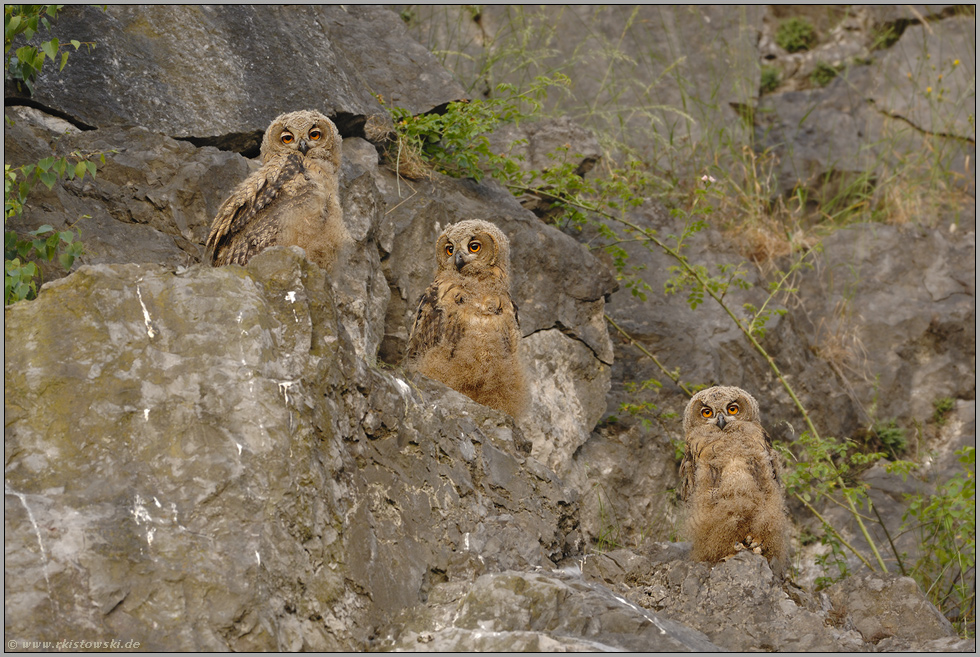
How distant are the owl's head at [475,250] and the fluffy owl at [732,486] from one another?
5.23 feet

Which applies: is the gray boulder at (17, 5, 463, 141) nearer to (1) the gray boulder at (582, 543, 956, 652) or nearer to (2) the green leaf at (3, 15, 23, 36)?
(2) the green leaf at (3, 15, 23, 36)

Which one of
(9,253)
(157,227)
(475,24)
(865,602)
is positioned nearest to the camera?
(9,253)

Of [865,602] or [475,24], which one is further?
[475,24]

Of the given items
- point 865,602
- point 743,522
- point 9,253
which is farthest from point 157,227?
point 865,602

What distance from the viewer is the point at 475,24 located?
11.2 meters

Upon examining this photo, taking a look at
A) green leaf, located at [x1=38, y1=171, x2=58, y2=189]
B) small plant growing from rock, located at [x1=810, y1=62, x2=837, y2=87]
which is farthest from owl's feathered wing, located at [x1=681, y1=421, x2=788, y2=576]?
small plant growing from rock, located at [x1=810, y1=62, x2=837, y2=87]

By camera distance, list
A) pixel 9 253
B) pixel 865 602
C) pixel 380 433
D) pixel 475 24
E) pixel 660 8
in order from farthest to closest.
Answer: pixel 660 8 < pixel 475 24 < pixel 865 602 < pixel 9 253 < pixel 380 433

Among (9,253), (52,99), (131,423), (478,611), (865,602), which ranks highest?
(52,99)

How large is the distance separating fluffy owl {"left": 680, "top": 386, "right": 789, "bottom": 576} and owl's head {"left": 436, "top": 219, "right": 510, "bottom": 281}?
1.59 meters

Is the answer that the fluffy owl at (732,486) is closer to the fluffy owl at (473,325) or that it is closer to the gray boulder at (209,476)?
the fluffy owl at (473,325)

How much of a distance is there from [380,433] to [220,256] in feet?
5.41

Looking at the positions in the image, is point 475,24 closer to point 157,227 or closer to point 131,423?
point 157,227

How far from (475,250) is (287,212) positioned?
141cm

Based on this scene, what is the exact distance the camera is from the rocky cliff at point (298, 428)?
364 centimetres
